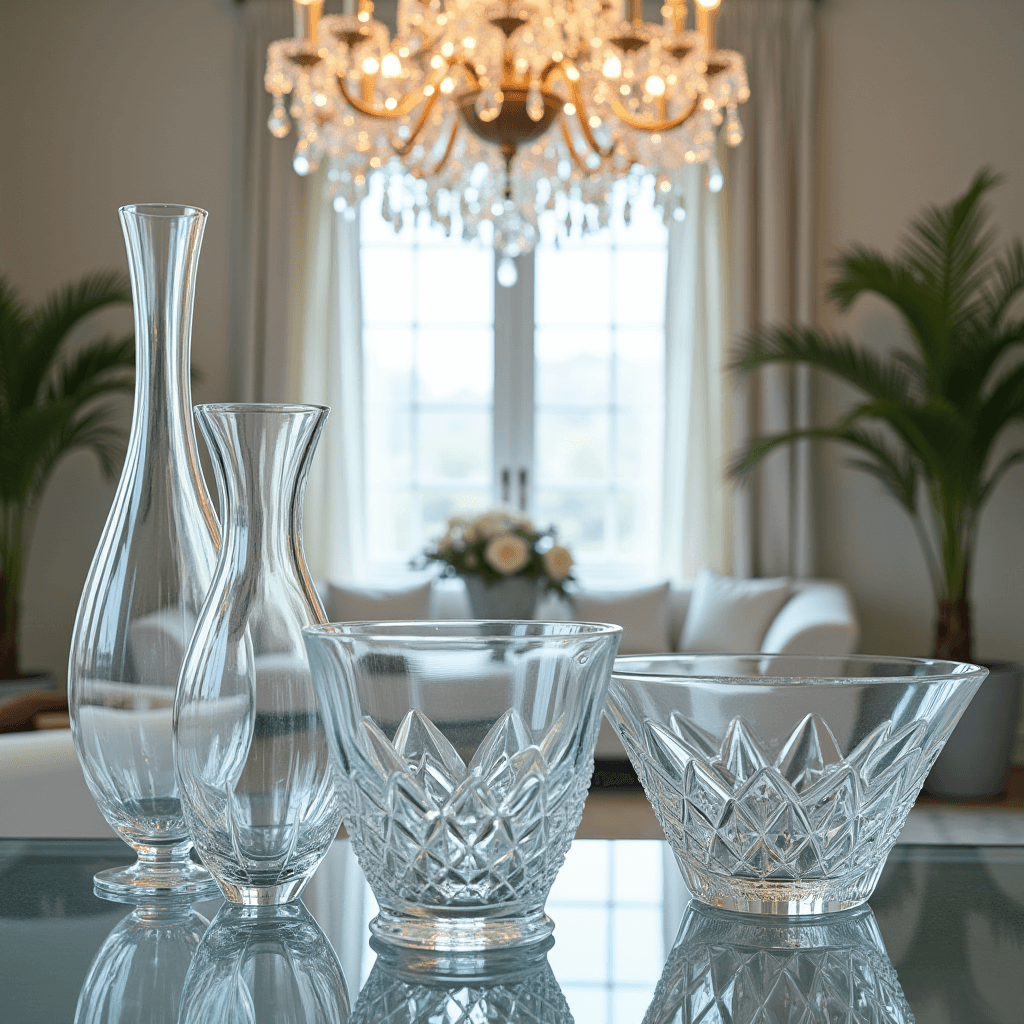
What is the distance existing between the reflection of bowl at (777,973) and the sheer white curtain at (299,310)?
442cm

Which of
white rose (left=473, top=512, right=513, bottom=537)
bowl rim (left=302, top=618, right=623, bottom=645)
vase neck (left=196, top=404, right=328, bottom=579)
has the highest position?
vase neck (left=196, top=404, right=328, bottom=579)

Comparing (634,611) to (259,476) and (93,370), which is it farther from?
(259,476)

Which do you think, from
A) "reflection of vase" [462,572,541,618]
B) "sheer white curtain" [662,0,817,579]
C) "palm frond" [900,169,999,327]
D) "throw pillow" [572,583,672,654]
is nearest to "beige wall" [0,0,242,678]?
"reflection of vase" [462,572,541,618]

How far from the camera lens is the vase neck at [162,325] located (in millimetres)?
615

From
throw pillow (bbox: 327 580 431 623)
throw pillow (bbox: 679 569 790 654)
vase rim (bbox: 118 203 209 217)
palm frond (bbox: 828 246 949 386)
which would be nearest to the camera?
vase rim (bbox: 118 203 209 217)

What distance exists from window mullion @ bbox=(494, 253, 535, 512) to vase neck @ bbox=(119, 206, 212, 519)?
4.46 meters

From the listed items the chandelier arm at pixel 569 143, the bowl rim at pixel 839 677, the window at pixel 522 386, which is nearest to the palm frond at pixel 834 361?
the window at pixel 522 386

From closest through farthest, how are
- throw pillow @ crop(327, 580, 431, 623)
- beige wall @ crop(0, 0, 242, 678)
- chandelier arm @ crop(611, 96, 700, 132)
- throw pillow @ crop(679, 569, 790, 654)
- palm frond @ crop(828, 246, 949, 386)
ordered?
chandelier arm @ crop(611, 96, 700, 132), palm frond @ crop(828, 246, 949, 386), throw pillow @ crop(679, 569, 790, 654), throw pillow @ crop(327, 580, 431, 623), beige wall @ crop(0, 0, 242, 678)

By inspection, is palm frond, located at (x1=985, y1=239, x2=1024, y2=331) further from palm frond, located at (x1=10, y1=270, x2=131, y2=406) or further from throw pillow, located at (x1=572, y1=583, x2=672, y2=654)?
palm frond, located at (x1=10, y1=270, x2=131, y2=406)

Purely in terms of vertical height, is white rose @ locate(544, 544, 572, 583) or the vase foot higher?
the vase foot

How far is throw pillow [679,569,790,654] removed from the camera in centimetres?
427

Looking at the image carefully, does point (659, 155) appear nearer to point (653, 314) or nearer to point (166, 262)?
point (653, 314)

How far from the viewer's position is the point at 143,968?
0.46m

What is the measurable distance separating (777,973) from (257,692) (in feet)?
0.81
